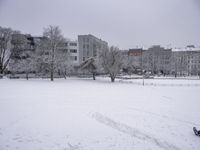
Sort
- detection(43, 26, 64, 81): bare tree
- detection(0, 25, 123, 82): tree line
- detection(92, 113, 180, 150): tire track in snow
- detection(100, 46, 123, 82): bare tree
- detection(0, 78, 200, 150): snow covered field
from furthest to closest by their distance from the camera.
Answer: detection(100, 46, 123, 82): bare tree, detection(0, 25, 123, 82): tree line, detection(43, 26, 64, 81): bare tree, detection(92, 113, 180, 150): tire track in snow, detection(0, 78, 200, 150): snow covered field

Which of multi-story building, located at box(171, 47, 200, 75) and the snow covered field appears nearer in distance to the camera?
the snow covered field

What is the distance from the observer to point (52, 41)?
45.5 meters

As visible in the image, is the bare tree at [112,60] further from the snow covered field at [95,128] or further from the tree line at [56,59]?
the snow covered field at [95,128]

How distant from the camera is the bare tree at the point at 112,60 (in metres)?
45.9

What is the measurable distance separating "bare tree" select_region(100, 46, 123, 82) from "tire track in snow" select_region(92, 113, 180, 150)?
3229 centimetres

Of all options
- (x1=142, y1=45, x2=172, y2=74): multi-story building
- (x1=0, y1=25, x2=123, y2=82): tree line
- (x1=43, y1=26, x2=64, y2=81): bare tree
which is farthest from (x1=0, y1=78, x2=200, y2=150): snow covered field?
(x1=142, y1=45, x2=172, y2=74): multi-story building

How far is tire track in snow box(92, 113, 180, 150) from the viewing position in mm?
8922

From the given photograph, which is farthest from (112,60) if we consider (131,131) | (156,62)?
(156,62)

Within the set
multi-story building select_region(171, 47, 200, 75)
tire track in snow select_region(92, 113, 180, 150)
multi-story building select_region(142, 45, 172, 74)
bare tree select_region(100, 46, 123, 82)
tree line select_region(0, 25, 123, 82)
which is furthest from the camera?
multi-story building select_region(142, 45, 172, 74)

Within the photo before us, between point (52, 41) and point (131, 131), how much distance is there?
39.1 metres

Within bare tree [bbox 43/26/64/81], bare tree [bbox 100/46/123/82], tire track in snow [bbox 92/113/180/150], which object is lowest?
tire track in snow [bbox 92/113/180/150]

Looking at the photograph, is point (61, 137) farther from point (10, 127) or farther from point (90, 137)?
point (10, 127)

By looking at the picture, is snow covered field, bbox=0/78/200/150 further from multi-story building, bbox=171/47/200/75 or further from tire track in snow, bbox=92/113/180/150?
multi-story building, bbox=171/47/200/75

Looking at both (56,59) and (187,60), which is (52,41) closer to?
(56,59)
